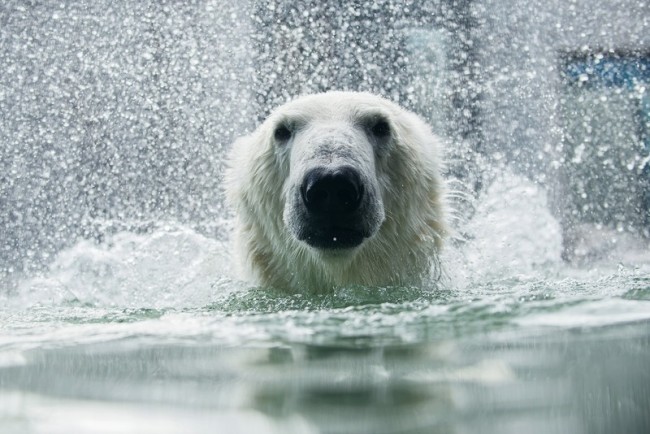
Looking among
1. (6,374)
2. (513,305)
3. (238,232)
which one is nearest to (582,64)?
(238,232)

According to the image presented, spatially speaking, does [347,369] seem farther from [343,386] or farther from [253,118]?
[253,118]

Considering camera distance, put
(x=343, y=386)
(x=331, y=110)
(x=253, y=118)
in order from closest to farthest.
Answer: (x=343, y=386) → (x=331, y=110) → (x=253, y=118)

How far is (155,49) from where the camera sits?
22.8 feet

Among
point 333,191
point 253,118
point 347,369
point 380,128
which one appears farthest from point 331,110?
point 253,118

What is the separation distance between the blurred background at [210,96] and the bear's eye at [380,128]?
365 centimetres

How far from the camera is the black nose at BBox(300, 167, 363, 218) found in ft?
7.61

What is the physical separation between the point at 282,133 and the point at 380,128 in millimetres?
349

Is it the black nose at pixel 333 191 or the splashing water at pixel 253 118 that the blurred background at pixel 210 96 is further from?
the black nose at pixel 333 191

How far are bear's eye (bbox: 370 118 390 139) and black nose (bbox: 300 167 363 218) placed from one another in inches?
18.6

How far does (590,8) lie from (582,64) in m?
0.75

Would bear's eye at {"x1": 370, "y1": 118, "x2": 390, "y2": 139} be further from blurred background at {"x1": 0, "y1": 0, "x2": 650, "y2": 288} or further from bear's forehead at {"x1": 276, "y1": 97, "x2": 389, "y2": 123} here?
blurred background at {"x1": 0, "y1": 0, "x2": 650, "y2": 288}

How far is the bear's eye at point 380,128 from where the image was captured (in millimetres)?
2781

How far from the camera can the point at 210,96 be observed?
23.0 ft

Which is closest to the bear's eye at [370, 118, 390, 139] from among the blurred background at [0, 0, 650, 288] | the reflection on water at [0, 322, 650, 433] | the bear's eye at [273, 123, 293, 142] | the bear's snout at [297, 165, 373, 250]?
the bear's eye at [273, 123, 293, 142]
